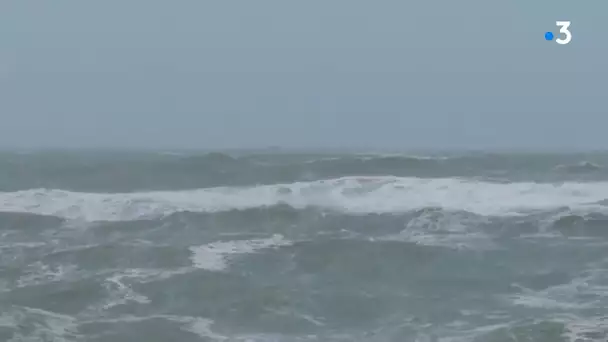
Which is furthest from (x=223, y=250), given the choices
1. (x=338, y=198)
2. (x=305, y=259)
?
(x=338, y=198)

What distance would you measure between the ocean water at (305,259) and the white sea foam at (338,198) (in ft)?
0.20

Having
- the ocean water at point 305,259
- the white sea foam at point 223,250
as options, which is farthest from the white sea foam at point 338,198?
the white sea foam at point 223,250

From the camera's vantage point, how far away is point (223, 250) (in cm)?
1027

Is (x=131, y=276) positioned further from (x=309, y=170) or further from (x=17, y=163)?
(x=17, y=163)

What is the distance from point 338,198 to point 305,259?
5.31 m

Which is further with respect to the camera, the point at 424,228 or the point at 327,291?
the point at 424,228

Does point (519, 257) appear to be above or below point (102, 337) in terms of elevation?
above

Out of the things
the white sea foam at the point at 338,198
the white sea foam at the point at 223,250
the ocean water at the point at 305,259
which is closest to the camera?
the ocean water at the point at 305,259

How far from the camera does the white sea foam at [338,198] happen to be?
1388cm

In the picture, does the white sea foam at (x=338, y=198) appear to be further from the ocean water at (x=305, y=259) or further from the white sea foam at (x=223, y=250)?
the white sea foam at (x=223, y=250)

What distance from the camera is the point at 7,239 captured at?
1117 cm

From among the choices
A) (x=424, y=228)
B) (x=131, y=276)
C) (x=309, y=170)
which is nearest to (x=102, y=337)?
(x=131, y=276)

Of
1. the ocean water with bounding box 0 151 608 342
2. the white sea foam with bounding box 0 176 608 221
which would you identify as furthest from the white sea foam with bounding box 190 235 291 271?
the white sea foam with bounding box 0 176 608 221

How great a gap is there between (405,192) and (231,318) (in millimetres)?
9569
